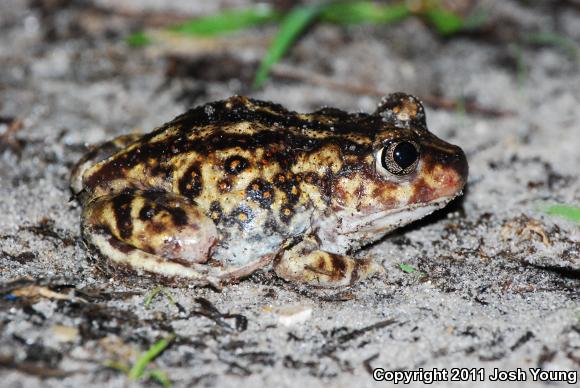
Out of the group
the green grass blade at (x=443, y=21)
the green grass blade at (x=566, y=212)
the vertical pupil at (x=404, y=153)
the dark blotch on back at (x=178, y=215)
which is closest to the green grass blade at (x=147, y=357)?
the dark blotch on back at (x=178, y=215)

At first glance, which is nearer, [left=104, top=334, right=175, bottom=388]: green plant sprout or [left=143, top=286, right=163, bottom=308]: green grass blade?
[left=104, top=334, right=175, bottom=388]: green plant sprout

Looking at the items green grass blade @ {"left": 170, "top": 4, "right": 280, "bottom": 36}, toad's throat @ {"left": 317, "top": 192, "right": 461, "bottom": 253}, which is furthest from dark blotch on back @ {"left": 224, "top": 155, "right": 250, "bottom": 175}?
green grass blade @ {"left": 170, "top": 4, "right": 280, "bottom": 36}

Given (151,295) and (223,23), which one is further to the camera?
(223,23)

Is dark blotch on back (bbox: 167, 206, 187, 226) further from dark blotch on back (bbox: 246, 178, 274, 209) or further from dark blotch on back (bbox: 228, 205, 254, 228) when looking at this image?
dark blotch on back (bbox: 246, 178, 274, 209)

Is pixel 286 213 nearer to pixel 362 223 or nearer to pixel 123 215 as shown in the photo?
pixel 362 223

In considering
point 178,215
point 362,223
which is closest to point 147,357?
point 178,215

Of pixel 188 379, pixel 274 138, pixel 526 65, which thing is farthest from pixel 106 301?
pixel 526 65
